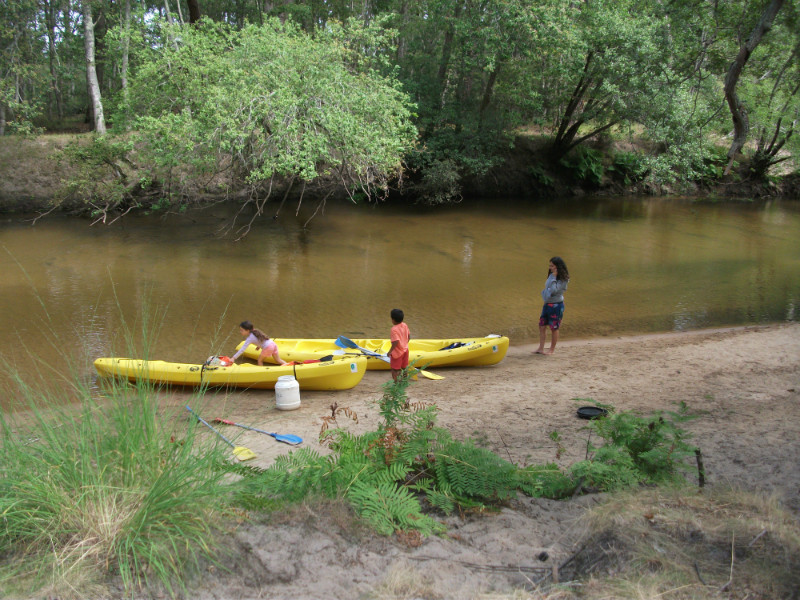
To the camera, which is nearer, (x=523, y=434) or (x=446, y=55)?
(x=523, y=434)

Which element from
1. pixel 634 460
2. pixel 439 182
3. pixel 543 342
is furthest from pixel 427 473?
pixel 439 182

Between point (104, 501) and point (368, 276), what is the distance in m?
11.0

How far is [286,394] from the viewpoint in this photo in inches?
280

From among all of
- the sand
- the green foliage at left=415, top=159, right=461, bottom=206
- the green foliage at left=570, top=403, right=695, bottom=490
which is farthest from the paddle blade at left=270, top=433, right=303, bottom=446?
the green foliage at left=415, top=159, right=461, bottom=206

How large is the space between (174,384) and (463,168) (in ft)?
53.8

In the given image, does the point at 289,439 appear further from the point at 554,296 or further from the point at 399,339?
the point at 554,296

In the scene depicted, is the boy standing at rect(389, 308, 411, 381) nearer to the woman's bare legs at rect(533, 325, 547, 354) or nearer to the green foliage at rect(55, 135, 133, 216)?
the woman's bare legs at rect(533, 325, 547, 354)

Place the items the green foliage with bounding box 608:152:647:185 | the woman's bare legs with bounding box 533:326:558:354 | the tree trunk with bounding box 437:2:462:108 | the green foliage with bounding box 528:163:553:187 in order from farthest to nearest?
the green foliage with bounding box 608:152:647:185
the green foliage with bounding box 528:163:553:187
the tree trunk with bounding box 437:2:462:108
the woman's bare legs with bounding box 533:326:558:354

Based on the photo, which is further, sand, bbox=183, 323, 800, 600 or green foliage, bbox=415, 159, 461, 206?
green foliage, bbox=415, 159, 461, 206

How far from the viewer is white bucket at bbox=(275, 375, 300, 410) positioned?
7113 millimetres

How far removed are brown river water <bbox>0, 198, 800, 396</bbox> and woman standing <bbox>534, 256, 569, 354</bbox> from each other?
38.7 inches

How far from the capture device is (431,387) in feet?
25.6

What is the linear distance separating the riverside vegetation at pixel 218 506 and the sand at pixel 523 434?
0.50ft

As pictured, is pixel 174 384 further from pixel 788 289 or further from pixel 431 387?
pixel 788 289
